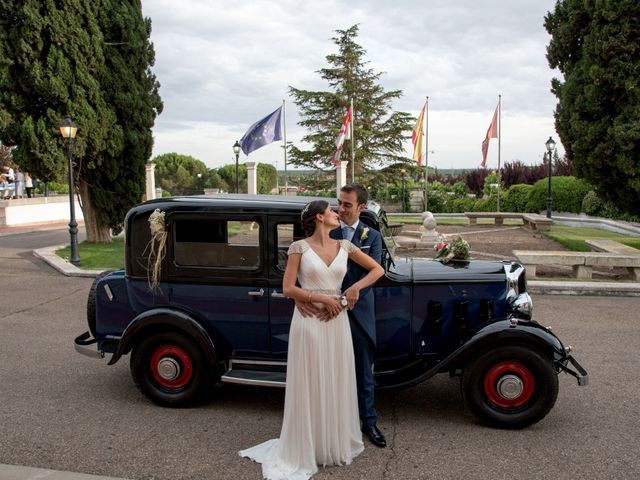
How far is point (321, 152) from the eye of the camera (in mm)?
47469

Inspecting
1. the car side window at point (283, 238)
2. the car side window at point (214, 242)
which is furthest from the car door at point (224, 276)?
the car side window at point (283, 238)

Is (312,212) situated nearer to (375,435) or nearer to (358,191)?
(358,191)

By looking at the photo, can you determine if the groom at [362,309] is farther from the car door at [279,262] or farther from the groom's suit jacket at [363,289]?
the car door at [279,262]

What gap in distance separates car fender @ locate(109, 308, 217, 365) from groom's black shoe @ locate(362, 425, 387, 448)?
54.2 inches

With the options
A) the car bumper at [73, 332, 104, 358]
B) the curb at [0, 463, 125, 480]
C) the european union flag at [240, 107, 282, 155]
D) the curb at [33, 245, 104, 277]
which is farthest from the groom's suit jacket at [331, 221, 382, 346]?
the european union flag at [240, 107, 282, 155]

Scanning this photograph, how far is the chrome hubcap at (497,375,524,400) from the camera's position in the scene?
173 inches

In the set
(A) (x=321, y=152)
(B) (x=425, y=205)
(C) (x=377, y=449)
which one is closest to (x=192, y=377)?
(C) (x=377, y=449)

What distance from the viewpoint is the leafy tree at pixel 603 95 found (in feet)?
41.0

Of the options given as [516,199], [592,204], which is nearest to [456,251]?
[592,204]

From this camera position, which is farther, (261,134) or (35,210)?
(35,210)

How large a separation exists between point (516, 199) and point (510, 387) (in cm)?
2892

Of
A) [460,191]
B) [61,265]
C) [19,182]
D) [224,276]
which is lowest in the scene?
[61,265]

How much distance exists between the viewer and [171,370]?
4.88 metres

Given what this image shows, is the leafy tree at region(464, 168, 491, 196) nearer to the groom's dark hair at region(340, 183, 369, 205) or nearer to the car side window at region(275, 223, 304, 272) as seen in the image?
the car side window at region(275, 223, 304, 272)
